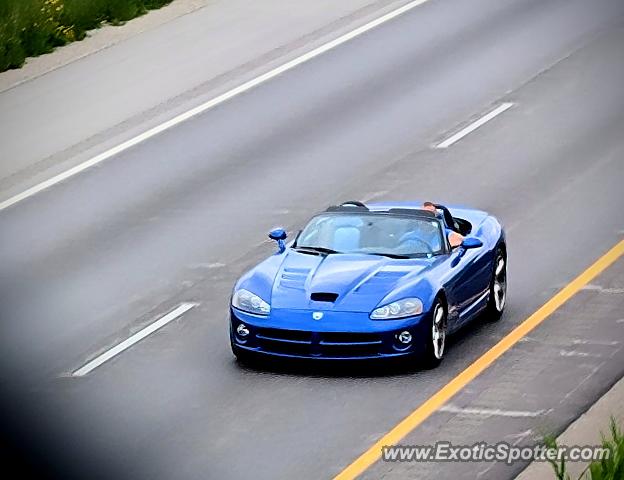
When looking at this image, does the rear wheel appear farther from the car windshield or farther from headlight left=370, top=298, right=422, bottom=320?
headlight left=370, top=298, right=422, bottom=320

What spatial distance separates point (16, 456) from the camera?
15242mm

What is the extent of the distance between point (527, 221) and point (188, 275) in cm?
448

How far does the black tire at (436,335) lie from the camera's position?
17406 millimetres

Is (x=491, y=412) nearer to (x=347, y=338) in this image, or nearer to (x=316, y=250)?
(x=347, y=338)

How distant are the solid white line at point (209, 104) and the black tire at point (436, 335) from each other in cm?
822

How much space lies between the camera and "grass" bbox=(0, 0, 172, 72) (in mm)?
28719

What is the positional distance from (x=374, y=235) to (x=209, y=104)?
9826mm

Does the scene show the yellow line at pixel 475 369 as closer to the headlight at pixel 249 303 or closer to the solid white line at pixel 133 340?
the headlight at pixel 249 303

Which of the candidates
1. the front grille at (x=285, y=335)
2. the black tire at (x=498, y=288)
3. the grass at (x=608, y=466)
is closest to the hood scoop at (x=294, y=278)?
the front grille at (x=285, y=335)

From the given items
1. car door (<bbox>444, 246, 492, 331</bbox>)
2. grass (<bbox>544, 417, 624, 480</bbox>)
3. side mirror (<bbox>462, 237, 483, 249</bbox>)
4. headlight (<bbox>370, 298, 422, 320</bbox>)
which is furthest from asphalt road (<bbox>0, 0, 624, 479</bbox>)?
grass (<bbox>544, 417, 624, 480</bbox>)

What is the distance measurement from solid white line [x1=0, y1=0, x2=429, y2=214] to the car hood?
731 cm

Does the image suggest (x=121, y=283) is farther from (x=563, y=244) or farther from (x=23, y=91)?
(x=23, y=91)

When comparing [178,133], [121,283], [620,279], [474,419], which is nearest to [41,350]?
[121,283]

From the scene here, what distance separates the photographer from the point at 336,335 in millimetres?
17172
